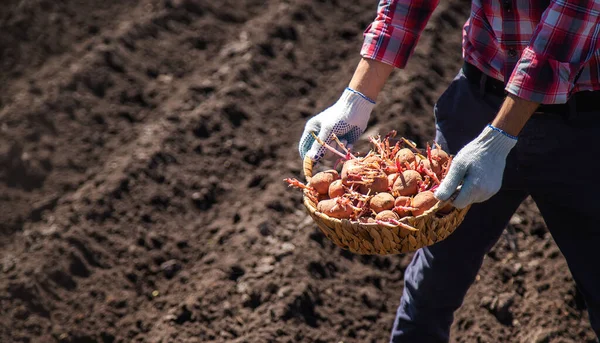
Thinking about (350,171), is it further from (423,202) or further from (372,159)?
(423,202)

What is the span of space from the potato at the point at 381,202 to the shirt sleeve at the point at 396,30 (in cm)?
43

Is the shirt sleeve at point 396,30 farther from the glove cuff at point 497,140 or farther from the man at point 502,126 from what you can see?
the glove cuff at point 497,140

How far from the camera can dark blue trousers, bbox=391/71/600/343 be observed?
79.4 inches

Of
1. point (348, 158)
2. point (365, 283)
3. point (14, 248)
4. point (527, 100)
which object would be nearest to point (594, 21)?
point (527, 100)

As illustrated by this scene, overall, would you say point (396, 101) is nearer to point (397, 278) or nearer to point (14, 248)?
point (397, 278)

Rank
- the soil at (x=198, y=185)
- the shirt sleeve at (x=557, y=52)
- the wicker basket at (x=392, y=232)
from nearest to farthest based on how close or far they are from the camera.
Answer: the shirt sleeve at (x=557, y=52), the wicker basket at (x=392, y=232), the soil at (x=198, y=185)

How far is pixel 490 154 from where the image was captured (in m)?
1.89

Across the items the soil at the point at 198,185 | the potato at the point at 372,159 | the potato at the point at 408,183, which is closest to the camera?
the potato at the point at 408,183

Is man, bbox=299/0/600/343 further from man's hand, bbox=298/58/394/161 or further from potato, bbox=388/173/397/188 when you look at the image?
potato, bbox=388/173/397/188

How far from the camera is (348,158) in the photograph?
2.22 metres

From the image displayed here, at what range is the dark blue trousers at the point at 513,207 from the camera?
2018 millimetres

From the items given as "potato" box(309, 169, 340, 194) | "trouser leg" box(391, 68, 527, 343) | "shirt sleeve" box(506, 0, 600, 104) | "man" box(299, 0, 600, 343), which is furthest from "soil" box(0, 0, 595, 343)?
"shirt sleeve" box(506, 0, 600, 104)

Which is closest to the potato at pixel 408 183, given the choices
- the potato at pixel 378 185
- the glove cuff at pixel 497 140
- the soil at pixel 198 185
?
the potato at pixel 378 185

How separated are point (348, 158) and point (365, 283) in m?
1.14
